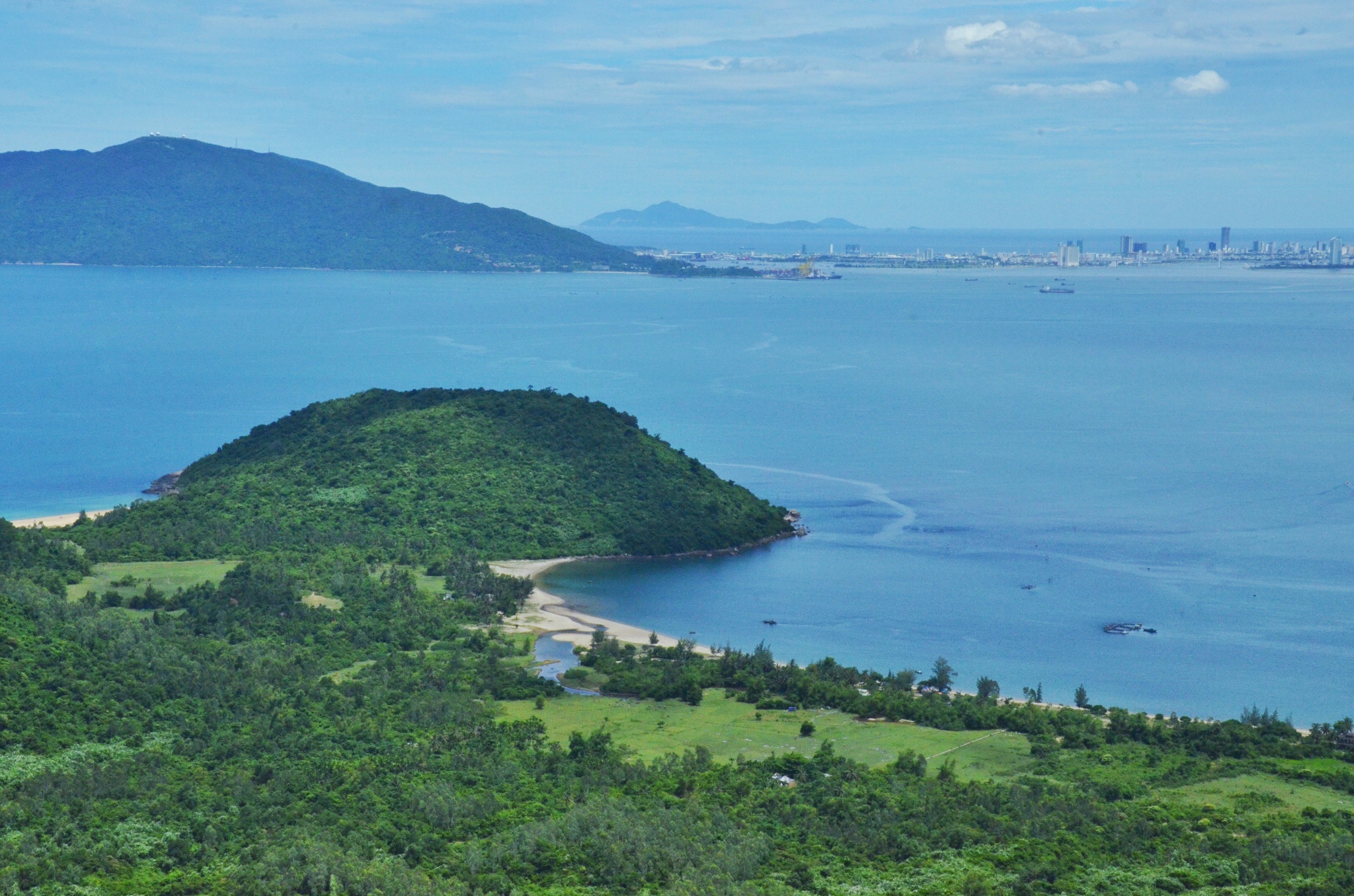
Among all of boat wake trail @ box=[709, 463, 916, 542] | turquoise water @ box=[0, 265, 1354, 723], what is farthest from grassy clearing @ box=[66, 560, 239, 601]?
boat wake trail @ box=[709, 463, 916, 542]

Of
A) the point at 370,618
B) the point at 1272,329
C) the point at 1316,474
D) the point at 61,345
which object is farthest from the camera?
the point at 1272,329

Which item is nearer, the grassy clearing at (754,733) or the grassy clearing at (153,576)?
the grassy clearing at (754,733)

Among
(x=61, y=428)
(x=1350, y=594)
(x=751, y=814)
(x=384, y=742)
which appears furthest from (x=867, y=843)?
(x=61, y=428)

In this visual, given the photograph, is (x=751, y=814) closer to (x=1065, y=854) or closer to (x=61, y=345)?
(x=1065, y=854)

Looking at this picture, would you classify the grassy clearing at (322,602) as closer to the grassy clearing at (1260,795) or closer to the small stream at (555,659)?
the small stream at (555,659)

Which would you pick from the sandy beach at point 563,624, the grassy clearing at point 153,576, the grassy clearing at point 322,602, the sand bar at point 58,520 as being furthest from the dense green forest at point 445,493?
the grassy clearing at point 322,602
